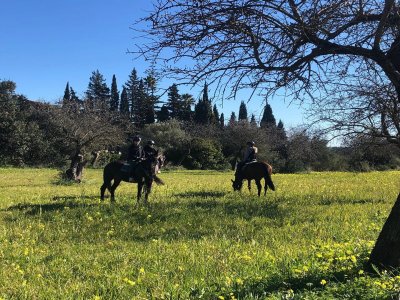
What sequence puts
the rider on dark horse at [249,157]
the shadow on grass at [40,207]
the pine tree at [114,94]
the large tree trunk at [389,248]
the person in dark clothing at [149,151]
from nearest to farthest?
the large tree trunk at [389,248], the shadow on grass at [40,207], the person in dark clothing at [149,151], the rider on dark horse at [249,157], the pine tree at [114,94]

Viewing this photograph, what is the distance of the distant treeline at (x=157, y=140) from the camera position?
30219 mm

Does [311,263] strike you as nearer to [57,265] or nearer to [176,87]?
[176,87]

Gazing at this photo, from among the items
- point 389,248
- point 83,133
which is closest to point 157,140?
point 83,133

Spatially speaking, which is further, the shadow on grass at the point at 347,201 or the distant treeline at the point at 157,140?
the distant treeline at the point at 157,140

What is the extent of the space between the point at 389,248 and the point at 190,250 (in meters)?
3.34

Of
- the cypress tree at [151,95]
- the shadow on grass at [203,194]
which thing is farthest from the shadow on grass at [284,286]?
the shadow on grass at [203,194]

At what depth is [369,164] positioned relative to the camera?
5141 centimetres

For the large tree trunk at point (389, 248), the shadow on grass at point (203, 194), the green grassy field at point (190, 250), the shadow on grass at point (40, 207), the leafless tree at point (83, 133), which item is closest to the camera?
the green grassy field at point (190, 250)

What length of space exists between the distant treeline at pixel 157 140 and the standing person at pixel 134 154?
11.2 feet

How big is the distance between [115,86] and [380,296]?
107573 mm

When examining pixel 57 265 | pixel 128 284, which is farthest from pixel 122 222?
pixel 128 284

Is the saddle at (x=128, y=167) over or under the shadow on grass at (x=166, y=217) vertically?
over

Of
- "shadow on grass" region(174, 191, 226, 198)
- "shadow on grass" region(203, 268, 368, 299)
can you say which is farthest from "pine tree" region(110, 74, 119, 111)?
"shadow on grass" region(203, 268, 368, 299)

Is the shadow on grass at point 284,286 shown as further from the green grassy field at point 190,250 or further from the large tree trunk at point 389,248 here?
the large tree trunk at point 389,248
